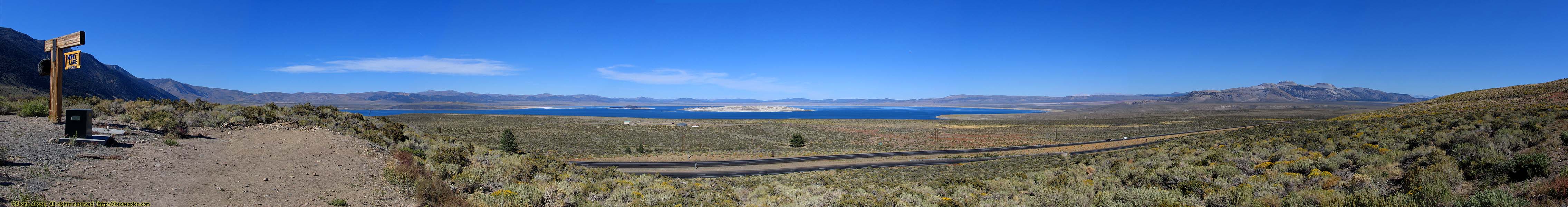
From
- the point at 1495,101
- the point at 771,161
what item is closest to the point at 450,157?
the point at 771,161

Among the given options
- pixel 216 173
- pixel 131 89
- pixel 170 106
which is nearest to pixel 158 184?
pixel 216 173

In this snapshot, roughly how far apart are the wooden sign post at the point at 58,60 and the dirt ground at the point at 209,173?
0.40m

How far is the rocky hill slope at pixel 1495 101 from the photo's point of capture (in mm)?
28016

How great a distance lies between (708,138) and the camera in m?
52.6

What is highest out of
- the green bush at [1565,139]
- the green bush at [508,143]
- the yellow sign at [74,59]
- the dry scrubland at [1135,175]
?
the yellow sign at [74,59]

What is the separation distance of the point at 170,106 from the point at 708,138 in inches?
1484

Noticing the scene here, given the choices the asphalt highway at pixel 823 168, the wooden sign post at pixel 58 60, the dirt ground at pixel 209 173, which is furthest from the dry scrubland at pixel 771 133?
the dirt ground at pixel 209 173

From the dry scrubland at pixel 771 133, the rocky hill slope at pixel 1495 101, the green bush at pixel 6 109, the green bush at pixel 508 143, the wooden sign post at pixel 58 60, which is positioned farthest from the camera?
the dry scrubland at pixel 771 133

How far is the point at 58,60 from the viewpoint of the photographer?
1288 centimetres

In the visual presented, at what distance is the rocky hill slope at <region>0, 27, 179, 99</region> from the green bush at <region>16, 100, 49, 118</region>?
22124 millimetres

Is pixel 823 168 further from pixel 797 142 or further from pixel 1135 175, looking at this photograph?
pixel 1135 175

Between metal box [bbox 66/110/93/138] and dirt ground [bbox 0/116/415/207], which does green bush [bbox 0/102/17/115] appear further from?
metal box [bbox 66/110/93/138]

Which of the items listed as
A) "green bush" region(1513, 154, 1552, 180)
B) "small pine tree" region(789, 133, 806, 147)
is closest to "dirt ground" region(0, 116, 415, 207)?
"green bush" region(1513, 154, 1552, 180)

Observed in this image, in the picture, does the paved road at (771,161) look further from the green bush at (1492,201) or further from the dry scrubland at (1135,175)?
the green bush at (1492,201)
